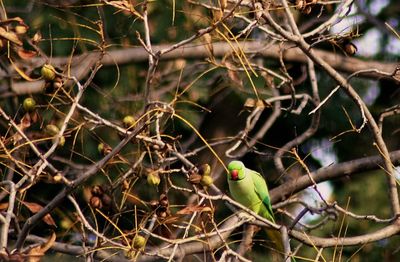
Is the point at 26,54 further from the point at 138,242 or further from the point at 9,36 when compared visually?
the point at 138,242

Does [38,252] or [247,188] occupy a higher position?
[38,252]

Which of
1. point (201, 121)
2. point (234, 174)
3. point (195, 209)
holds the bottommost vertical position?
point (201, 121)

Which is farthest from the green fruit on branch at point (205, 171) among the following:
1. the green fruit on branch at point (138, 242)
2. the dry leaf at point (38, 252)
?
the dry leaf at point (38, 252)

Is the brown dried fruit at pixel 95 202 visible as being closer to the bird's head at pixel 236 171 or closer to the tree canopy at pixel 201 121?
the tree canopy at pixel 201 121

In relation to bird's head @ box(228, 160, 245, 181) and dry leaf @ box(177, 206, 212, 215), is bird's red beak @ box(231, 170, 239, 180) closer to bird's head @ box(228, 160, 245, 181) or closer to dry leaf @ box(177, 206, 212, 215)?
bird's head @ box(228, 160, 245, 181)

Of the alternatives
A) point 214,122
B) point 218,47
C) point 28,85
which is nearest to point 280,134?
point 214,122

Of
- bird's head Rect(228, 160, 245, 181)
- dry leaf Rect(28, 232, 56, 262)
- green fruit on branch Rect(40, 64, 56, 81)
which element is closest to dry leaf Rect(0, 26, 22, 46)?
green fruit on branch Rect(40, 64, 56, 81)


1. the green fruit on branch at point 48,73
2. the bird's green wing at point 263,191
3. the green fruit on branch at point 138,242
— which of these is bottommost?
the bird's green wing at point 263,191

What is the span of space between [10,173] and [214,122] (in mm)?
2939

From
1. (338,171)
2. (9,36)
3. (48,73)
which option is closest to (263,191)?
(338,171)

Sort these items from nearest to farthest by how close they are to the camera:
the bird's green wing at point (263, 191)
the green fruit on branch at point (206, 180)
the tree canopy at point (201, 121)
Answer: the green fruit on branch at point (206, 180), the tree canopy at point (201, 121), the bird's green wing at point (263, 191)

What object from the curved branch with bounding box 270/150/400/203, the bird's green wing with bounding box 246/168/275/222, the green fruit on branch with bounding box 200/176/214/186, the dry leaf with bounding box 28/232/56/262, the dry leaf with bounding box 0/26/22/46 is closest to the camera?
the dry leaf with bounding box 28/232/56/262

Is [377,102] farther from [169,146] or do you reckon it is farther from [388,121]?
[169,146]

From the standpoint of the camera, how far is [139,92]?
641cm
